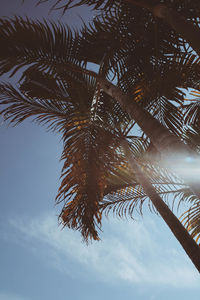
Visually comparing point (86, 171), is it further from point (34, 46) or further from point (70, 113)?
point (34, 46)


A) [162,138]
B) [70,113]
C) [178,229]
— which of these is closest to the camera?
[162,138]

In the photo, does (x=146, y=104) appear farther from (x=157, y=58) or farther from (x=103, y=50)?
(x=103, y=50)

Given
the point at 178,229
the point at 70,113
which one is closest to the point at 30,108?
the point at 70,113

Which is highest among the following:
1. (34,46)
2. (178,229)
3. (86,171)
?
(34,46)

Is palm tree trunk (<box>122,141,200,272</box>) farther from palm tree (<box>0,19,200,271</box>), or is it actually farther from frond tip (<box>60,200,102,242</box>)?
frond tip (<box>60,200,102,242</box>)

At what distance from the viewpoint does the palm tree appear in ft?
8.32

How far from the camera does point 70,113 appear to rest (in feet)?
8.52

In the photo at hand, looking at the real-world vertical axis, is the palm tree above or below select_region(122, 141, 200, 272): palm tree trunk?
above

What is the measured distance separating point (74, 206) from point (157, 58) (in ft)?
7.57

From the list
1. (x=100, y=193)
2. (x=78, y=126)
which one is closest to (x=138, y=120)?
(x=78, y=126)

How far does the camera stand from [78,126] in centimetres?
258

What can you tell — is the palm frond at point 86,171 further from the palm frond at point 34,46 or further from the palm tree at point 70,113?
the palm frond at point 34,46

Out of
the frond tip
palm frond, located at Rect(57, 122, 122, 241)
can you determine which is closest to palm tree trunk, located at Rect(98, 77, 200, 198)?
palm frond, located at Rect(57, 122, 122, 241)

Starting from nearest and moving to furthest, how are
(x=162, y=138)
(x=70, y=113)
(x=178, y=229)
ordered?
(x=162, y=138)
(x=178, y=229)
(x=70, y=113)
